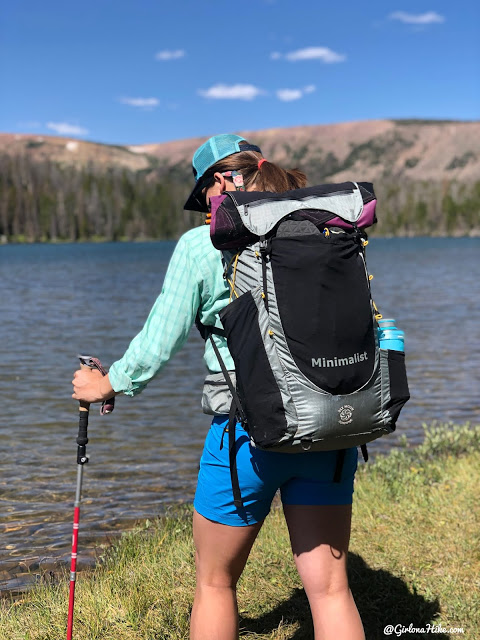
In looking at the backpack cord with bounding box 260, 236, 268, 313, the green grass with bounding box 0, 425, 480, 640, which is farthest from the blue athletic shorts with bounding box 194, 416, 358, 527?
the green grass with bounding box 0, 425, 480, 640

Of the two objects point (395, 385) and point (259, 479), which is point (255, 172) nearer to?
point (395, 385)

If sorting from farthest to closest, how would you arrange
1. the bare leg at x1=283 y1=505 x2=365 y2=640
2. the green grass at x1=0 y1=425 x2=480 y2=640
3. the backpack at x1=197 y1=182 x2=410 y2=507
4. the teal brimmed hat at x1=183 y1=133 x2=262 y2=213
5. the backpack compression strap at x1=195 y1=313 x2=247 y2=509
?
the green grass at x1=0 y1=425 x2=480 y2=640 → the teal brimmed hat at x1=183 y1=133 x2=262 y2=213 → the bare leg at x1=283 y1=505 x2=365 y2=640 → the backpack compression strap at x1=195 y1=313 x2=247 y2=509 → the backpack at x1=197 y1=182 x2=410 y2=507

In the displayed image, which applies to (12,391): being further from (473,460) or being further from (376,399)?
(376,399)

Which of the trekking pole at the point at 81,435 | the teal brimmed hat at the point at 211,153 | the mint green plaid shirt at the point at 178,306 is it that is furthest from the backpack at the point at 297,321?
the trekking pole at the point at 81,435

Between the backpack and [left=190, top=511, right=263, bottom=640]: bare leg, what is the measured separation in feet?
1.42

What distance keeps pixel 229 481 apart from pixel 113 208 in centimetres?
16551

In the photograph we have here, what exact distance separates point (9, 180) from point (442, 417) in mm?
169113

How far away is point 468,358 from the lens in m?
15.7

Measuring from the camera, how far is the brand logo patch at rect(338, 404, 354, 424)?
2488 mm

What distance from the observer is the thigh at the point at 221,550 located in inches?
106

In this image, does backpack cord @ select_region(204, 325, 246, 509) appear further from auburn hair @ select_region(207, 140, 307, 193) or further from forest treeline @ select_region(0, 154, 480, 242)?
forest treeline @ select_region(0, 154, 480, 242)

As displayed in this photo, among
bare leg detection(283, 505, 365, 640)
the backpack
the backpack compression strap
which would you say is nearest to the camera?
the backpack

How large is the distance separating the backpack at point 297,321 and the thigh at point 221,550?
1.37 ft

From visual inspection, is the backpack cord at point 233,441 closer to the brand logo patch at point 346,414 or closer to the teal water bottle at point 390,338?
the brand logo patch at point 346,414
